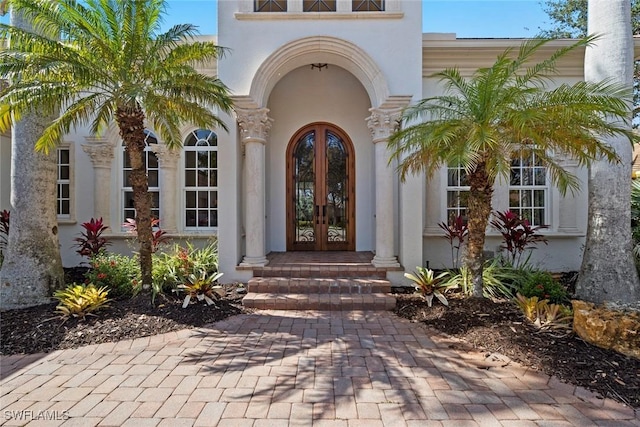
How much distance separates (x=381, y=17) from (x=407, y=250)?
4.48m

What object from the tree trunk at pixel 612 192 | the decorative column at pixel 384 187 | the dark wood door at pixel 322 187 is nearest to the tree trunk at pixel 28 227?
the dark wood door at pixel 322 187

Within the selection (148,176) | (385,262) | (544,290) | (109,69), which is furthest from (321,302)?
(148,176)

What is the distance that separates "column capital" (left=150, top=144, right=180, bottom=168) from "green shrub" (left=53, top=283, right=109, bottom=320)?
3732mm

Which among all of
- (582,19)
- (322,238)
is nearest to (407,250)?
(322,238)

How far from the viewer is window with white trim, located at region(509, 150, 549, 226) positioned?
7824 millimetres

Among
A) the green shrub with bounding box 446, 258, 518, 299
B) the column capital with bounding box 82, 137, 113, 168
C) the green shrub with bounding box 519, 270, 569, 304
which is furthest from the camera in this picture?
the column capital with bounding box 82, 137, 113, 168

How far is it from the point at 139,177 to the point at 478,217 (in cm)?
514

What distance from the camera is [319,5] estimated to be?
6.78 meters

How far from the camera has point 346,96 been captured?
827cm

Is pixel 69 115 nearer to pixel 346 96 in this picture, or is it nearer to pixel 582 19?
pixel 346 96

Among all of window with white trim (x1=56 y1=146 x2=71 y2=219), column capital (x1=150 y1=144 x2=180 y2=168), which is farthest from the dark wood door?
window with white trim (x1=56 y1=146 x2=71 y2=219)

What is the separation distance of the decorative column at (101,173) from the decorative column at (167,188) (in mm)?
1170

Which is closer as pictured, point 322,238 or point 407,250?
point 407,250

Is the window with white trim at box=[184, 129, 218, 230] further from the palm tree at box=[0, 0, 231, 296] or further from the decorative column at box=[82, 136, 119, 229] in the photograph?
the palm tree at box=[0, 0, 231, 296]
